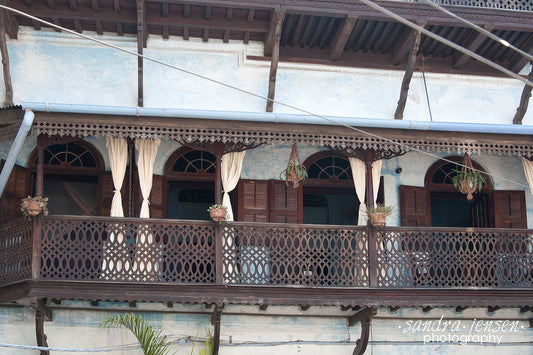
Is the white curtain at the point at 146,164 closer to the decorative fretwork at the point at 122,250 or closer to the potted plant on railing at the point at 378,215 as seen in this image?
the decorative fretwork at the point at 122,250

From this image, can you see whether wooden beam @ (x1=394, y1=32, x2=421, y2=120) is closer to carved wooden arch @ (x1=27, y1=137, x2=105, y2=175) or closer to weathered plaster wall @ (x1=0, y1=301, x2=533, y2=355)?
weathered plaster wall @ (x1=0, y1=301, x2=533, y2=355)

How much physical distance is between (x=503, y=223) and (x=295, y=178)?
4089mm

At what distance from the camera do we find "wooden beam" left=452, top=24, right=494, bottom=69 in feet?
48.9

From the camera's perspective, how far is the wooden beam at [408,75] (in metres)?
14.5

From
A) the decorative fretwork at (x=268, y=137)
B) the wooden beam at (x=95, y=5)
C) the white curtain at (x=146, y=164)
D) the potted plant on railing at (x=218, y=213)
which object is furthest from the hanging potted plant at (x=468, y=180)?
the wooden beam at (x=95, y=5)

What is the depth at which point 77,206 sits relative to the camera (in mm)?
15766

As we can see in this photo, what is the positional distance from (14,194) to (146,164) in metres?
2.29

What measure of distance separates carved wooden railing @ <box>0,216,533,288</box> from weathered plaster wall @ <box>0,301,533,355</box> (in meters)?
0.60

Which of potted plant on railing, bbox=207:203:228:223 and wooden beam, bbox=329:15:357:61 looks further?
wooden beam, bbox=329:15:357:61

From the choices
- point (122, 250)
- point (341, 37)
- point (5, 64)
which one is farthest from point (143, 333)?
point (341, 37)

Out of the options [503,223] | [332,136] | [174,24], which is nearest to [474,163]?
[503,223]

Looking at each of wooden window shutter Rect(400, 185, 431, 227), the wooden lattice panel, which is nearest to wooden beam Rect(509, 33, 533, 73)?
wooden window shutter Rect(400, 185, 431, 227)

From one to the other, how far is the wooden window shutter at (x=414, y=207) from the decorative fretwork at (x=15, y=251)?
656 centimetres

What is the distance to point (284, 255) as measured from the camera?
43.9 ft
